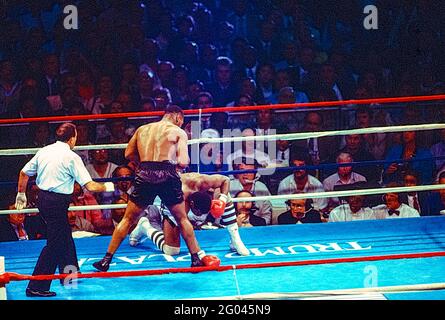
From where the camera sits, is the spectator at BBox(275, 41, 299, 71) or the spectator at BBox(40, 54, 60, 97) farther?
the spectator at BBox(275, 41, 299, 71)

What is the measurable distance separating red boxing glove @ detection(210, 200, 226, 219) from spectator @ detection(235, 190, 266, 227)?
2.67 feet

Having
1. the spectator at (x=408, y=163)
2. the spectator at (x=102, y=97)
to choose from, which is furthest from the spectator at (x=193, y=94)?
the spectator at (x=408, y=163)

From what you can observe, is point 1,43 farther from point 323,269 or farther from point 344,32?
point 323,269

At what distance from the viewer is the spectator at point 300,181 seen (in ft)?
17.3

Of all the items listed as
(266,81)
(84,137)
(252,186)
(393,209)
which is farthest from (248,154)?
(84,137)

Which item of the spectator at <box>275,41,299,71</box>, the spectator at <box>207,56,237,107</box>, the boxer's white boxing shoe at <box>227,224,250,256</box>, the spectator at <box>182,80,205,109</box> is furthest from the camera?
the spectator at <box>275,41,299,71</box>

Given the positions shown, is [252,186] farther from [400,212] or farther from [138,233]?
[400,212]

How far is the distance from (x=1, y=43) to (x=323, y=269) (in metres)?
3.62

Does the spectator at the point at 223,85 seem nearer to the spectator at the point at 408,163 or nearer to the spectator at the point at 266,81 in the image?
the spectator at the point at 266,81

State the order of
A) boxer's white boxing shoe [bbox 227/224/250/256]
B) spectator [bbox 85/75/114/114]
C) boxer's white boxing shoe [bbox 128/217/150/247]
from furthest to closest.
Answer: spectator [bbox 85/75/114/114] < boxer's white boxing shoe [bbox 128/217/150/247] < boxer's white boxing shoe [bbox 227/224/250/256]

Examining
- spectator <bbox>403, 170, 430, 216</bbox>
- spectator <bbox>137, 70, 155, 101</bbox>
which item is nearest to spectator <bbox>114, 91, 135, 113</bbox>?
spectator <bbox>137, 70, 155, 101</bbox>

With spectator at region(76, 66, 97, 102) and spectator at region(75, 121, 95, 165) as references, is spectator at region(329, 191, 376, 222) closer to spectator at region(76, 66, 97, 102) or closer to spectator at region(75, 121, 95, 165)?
spectator at region(75, 121, 95, 165)

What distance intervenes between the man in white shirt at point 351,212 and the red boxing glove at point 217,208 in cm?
119

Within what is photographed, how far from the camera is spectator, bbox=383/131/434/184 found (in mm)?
5375
